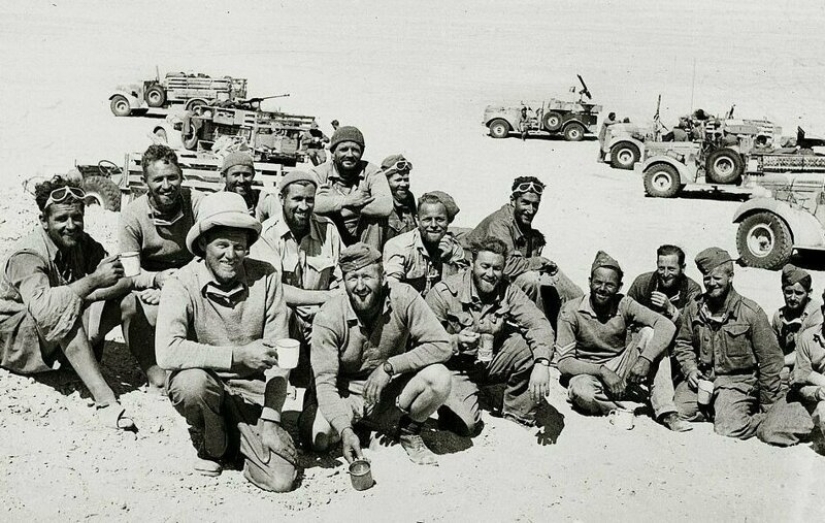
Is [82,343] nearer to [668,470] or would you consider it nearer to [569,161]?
[668,470]

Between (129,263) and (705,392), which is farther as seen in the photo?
(705,392)

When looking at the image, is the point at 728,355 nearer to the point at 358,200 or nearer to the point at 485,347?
the point at 485,347

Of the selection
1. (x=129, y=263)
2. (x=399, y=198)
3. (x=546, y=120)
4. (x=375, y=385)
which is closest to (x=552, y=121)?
(x=546, y=120)

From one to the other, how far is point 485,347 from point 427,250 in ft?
4.54

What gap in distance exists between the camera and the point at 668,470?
5.86 metres

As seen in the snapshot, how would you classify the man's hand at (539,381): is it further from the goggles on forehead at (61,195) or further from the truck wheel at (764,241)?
the truck wheel at (764,241)

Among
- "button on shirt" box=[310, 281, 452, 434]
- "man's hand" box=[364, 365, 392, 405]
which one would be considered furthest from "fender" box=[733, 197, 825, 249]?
"man's hand" box=[364, 365, 392, 405]

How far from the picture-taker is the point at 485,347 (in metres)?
6.14

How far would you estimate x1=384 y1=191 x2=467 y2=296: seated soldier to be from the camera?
710 cm

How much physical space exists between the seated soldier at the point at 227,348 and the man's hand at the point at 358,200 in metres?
1.88

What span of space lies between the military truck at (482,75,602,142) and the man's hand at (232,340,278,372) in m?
19.5

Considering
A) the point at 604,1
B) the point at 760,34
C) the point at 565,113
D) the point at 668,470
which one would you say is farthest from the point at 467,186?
the point at 604,1

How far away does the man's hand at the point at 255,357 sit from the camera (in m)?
5.06

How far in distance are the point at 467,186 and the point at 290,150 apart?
424 cm
